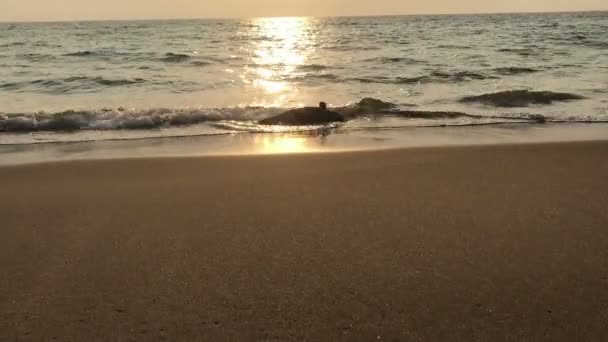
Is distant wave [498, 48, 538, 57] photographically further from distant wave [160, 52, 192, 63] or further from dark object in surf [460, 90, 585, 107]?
distant wave [160, 52, 192, 63]

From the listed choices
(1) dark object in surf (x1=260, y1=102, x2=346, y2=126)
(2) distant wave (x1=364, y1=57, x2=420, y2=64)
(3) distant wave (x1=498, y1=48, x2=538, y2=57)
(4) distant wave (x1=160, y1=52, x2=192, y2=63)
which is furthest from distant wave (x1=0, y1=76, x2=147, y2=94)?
(3) distant wave (x1=498, y1=48, x2=538, y2=57)

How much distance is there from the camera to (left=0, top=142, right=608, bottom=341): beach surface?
2338mm

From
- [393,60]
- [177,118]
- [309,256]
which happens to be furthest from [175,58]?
[309,256]

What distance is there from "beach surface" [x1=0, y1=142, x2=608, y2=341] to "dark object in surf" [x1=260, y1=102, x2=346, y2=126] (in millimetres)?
4036

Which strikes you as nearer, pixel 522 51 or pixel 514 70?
pixel 514 70

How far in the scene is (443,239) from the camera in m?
3.21

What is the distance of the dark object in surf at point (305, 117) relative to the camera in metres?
9.02

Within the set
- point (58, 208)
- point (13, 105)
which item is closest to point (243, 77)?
point (13, 105)

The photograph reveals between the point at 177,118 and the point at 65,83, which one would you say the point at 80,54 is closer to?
the point at 65,83

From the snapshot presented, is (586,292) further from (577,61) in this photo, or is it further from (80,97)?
(577,61)

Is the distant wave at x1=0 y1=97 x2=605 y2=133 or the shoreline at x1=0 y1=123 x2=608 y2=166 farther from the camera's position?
the distant wave at x1=0 y1=97 x2=605 y2=133

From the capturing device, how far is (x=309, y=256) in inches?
118

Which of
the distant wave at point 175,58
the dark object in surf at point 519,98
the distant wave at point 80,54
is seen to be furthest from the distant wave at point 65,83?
the distant wave at point 80,54

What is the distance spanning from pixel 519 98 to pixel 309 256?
979 cm
